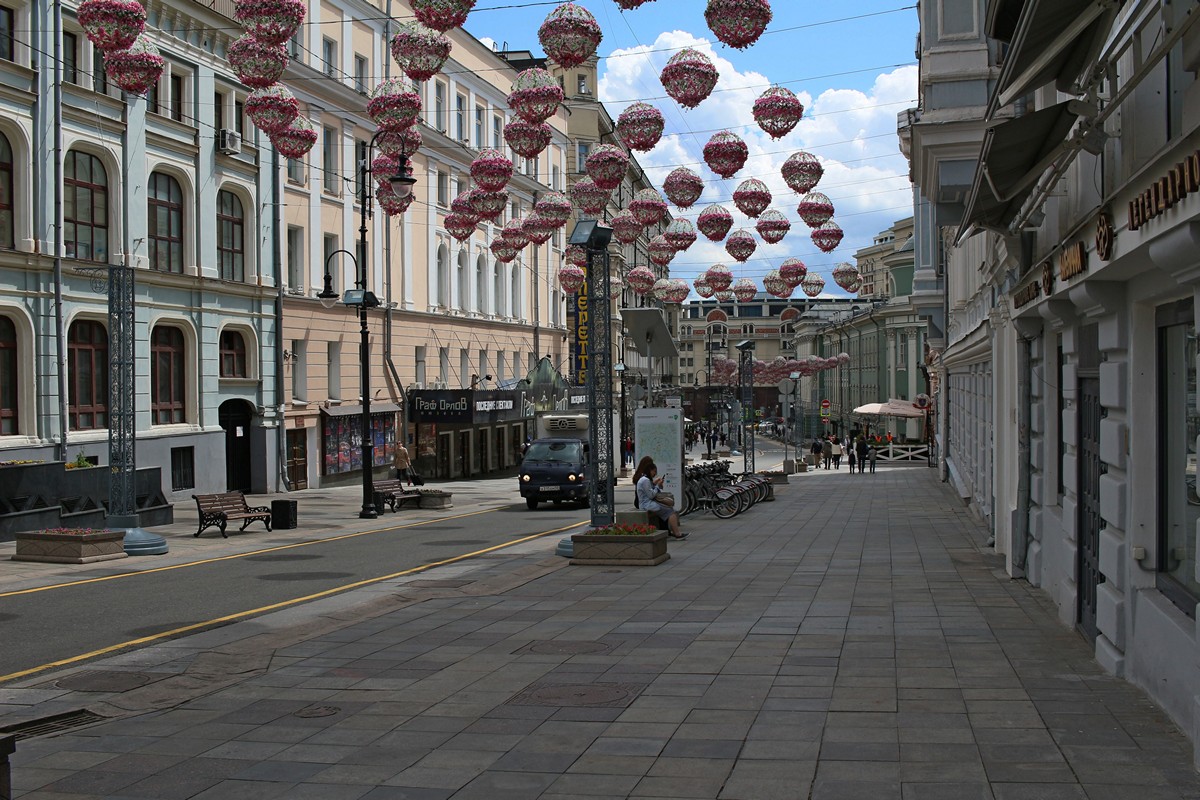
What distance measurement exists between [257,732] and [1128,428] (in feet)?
20.7

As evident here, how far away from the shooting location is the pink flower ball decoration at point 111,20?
56.9ft

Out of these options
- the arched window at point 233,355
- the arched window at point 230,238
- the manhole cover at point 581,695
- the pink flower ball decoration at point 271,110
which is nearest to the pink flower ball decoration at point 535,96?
the pink flower ball decoration at point 271,110

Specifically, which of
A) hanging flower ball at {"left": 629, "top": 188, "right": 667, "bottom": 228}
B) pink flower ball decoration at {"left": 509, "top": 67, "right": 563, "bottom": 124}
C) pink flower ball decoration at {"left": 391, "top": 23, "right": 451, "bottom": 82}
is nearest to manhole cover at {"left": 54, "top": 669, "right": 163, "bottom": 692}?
pink flower ball decoration at {"left": 391, "top": 23, "right": 451, "bottom": 82}

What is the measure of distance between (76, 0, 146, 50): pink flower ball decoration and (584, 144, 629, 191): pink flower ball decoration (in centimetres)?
867

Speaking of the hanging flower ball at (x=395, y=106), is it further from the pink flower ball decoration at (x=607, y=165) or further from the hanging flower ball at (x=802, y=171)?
the hanging flower ball at (x=802, y=171)

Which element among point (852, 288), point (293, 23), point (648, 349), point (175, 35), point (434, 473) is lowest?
point (434, 473)

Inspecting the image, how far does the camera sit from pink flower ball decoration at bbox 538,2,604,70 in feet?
55.0

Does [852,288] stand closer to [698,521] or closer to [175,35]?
[698,521]

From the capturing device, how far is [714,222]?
1015 inches

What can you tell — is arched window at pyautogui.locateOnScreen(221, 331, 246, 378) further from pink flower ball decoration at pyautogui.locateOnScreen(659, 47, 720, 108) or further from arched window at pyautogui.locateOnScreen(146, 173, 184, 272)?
pink flower ball decoration at pyautogui.locateOnScreen(659, 47, 720, 108)

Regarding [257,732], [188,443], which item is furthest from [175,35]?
[257,732]

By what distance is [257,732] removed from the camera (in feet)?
25.5

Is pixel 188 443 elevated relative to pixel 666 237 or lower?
lower

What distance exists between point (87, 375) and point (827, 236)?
1772cm
